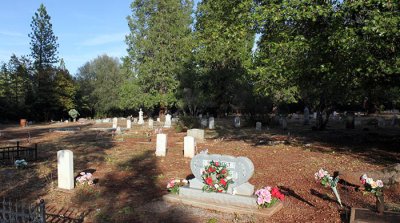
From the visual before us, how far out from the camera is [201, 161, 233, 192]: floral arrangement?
9.18 meters

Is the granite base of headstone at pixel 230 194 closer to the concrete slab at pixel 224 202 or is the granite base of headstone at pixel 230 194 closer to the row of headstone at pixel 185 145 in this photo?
the concrete slab at pixel 224 202

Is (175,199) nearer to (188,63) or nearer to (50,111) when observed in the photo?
(188,63)

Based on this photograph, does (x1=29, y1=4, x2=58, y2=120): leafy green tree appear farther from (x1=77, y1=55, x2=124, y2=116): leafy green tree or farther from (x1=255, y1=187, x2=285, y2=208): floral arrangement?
(x1=255, y1=187, x2=285, y2=208): floral arrangement

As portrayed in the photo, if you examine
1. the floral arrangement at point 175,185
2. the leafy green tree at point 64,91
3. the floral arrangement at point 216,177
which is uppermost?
the leafy green tree at point 64,91

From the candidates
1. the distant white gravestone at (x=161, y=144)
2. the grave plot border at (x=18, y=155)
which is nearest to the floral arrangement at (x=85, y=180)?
the distant white gravestone at (x=161, y=144)

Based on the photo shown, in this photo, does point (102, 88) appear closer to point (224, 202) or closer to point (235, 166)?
point (235, 166)

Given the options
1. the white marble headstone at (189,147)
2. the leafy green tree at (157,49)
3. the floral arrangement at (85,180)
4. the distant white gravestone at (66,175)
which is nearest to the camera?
the distant white gravestone at (66,175)

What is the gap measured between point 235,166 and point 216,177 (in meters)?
0.57

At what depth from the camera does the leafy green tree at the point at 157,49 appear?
50375mm

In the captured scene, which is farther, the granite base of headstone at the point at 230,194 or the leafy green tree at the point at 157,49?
the leafy green tree at the point at 157,49

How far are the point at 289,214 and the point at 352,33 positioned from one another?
25.3 feet

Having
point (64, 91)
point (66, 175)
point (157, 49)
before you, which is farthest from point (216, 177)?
point (64, 91)

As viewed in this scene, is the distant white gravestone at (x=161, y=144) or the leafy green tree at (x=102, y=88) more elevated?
the leafy green tree at (x=102, y=88)

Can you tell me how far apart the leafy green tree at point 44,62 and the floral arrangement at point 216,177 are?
182ft
